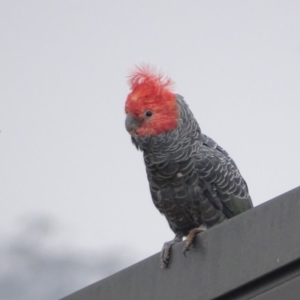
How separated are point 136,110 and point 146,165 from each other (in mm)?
364

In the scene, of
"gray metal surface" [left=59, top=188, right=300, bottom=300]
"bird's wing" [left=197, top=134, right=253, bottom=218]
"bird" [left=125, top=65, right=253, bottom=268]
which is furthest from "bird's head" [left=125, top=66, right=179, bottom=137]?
"gray metal surface" [left=59, top=188, right=300, bottom=300]

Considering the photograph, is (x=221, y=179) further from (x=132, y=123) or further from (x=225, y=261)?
(x=225, y=261)

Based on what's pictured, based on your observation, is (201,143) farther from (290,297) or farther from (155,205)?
(290,297)

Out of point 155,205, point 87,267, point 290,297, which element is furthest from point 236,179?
point 87,267

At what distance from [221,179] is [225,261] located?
138 centimetres

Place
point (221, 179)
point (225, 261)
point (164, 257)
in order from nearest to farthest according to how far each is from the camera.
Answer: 1. point (225, 261)
2. point (164, 257)
3. point (221, 179)

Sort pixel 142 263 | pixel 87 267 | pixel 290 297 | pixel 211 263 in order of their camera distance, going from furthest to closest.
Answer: pixel 87 267, pixel 142 263, pixel 211 263, pixel 290 297

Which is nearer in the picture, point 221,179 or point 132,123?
point 132,123

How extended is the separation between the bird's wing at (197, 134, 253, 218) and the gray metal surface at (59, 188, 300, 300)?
98cm

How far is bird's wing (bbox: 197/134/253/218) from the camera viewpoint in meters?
4.49

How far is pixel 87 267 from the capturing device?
10.3 m

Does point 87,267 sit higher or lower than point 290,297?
higher

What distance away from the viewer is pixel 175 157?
4.45 metres

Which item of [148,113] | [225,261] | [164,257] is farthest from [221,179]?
[225,261]
